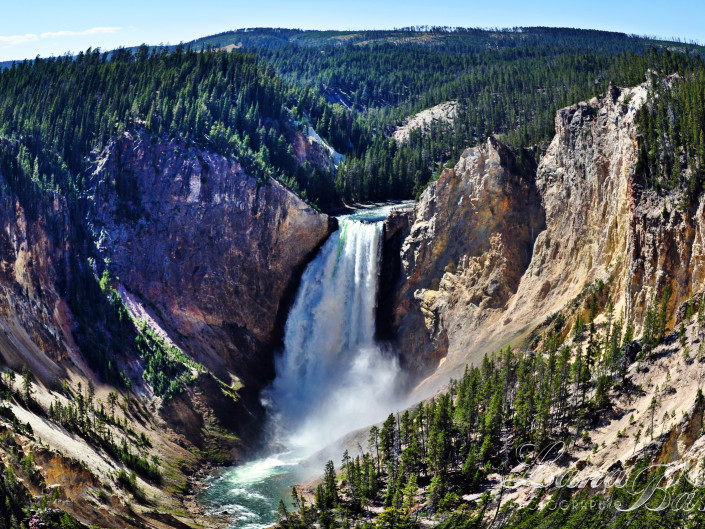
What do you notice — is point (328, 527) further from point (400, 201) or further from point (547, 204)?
point (400, 201)

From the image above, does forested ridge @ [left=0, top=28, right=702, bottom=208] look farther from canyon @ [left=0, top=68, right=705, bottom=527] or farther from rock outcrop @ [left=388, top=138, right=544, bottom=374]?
rock outcrop @ [left=388, top=138, right=544, bottom=374]

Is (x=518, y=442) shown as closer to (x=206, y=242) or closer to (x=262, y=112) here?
(x=206, y=242)

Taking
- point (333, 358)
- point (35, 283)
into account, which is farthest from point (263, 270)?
point (35, 283)

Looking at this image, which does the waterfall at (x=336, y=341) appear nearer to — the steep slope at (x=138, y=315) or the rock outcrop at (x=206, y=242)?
the rock outcrop at (x=206, y=242)

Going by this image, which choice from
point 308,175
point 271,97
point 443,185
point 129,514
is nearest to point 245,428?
point 129,514

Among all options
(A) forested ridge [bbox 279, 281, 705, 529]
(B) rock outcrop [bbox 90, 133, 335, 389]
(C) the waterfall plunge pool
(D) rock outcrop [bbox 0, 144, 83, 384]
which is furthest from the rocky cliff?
(D) rock outcrop [bbox 0, 144, 83, 384]
